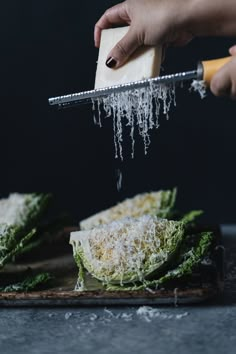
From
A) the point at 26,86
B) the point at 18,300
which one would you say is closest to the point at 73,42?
the point at 26,86

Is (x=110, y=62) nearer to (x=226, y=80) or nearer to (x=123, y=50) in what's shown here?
(x=123, y=50)

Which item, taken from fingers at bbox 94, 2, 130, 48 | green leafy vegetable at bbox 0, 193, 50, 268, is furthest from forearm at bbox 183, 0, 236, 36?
green leafy vegetable at bbox 0, 193, 50, 268

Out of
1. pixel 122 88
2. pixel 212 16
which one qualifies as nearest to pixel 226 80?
pixel 212 16

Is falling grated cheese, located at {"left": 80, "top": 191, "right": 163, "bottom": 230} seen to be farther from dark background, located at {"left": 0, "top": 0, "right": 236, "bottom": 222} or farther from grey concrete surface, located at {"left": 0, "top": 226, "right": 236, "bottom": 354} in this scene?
grey concrete surface, located at {"left": 0, "top": 226, "right": 236, "bottom": 354}

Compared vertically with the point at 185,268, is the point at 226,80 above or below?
above

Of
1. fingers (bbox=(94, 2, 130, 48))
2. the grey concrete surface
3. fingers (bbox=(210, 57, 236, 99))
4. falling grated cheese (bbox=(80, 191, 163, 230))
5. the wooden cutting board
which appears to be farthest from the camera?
falling grated cheese (bbox=(80, 191, 163, 230))

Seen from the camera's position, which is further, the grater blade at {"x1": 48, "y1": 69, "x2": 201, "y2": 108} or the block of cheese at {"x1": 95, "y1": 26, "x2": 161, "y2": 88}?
the block of cheese at {"x1": 95, "y1": 26, "x2": 161, "y2": 88}

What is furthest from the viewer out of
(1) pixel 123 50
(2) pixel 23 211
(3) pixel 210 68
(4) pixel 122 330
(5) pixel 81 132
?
(5) pixel 81 132
